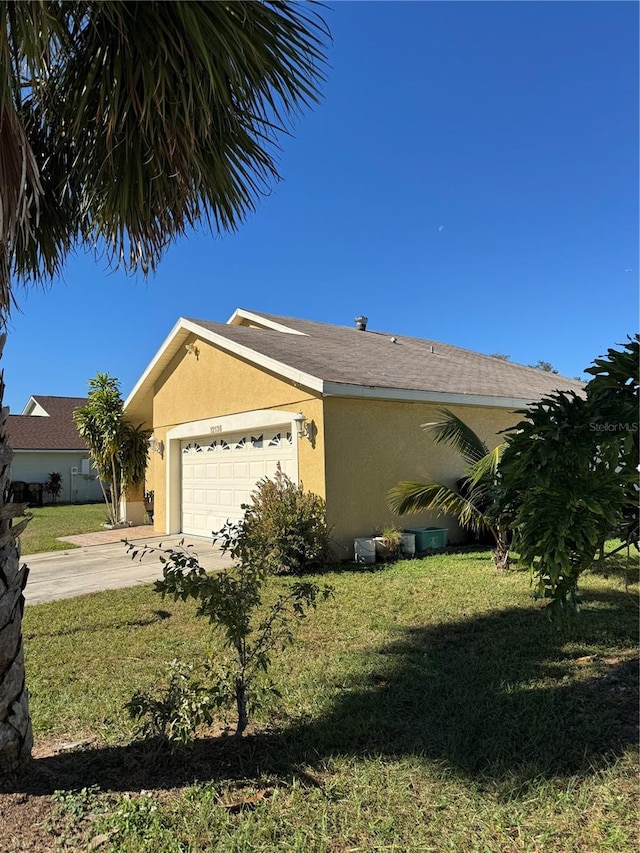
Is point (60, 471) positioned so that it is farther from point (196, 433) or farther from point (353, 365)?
point (353, 365)

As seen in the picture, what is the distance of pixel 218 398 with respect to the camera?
13328 mm

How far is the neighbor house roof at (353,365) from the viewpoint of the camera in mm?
10664

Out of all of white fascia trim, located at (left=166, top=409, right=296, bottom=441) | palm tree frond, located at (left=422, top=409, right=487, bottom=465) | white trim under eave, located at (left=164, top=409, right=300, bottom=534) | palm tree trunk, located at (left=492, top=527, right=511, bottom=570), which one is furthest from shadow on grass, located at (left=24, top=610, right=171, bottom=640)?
palm tree frond, located at (left=422, top=409, right=487, bottom=465)

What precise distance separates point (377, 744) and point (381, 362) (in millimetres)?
10283

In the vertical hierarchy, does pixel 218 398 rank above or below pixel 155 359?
below

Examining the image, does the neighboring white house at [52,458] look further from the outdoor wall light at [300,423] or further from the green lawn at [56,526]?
the outdoor wall light at [300,423]

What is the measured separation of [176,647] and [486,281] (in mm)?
15964

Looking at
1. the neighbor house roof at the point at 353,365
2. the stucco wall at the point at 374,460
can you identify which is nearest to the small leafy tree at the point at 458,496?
the stucco wall at the point at 374,460

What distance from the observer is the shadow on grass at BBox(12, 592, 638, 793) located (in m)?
3.30

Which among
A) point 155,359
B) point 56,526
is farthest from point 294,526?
point 56,526

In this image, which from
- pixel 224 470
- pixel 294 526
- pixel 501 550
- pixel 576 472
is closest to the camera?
pixel 576 472

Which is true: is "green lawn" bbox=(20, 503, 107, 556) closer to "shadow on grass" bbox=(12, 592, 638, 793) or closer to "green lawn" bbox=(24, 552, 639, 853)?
"green lawn" bbox=(24, 552, 639, 853)

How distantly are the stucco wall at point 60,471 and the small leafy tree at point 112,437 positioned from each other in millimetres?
14350

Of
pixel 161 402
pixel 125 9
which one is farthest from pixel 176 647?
pixel 161 402
